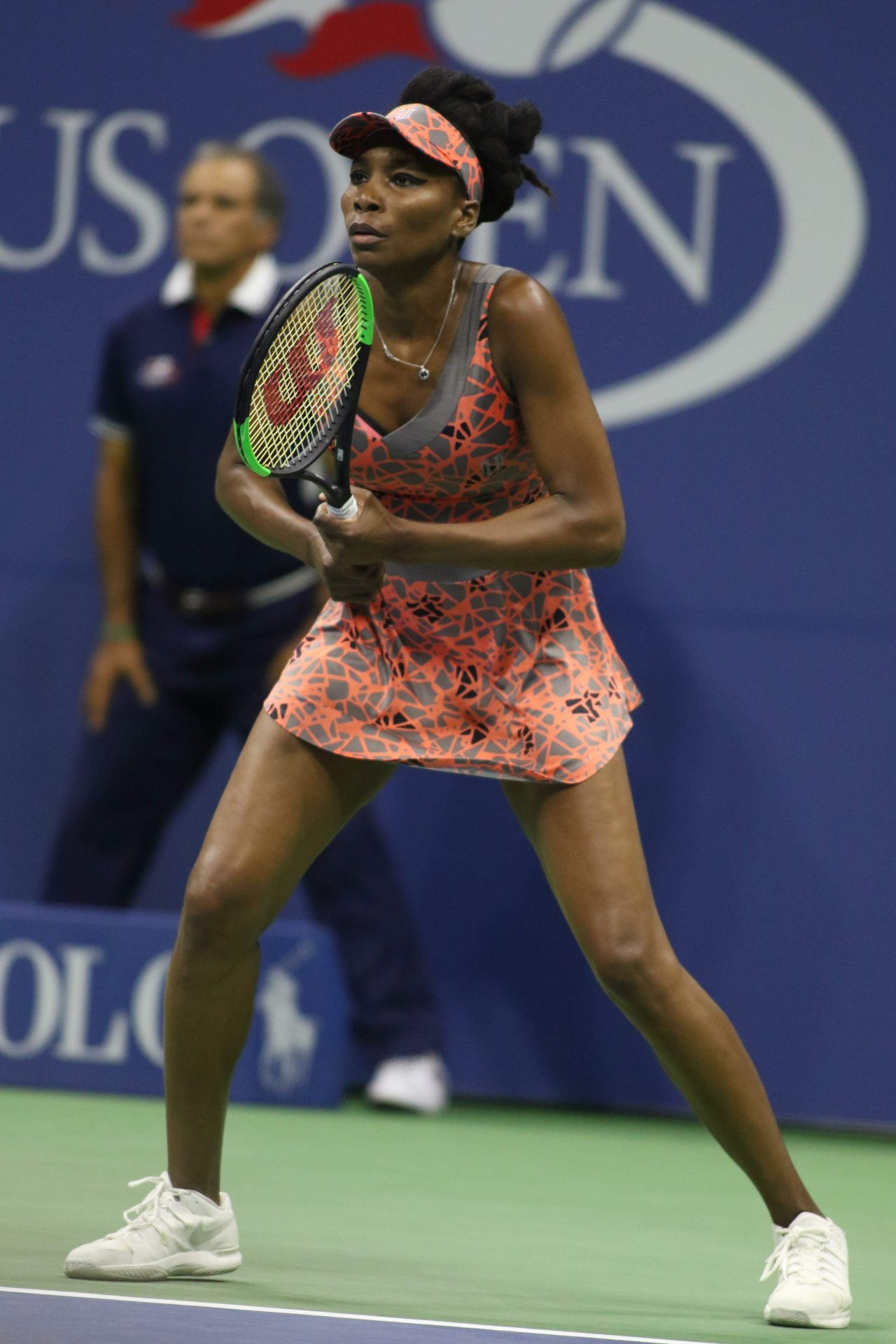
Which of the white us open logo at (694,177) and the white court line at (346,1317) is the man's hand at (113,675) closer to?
the white us open logo at (694,177)

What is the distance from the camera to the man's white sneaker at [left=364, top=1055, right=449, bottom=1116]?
5438mm

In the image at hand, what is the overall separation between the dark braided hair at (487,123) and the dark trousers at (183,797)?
224cm

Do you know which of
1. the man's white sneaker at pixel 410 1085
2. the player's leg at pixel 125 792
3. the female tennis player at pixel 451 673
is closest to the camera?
the female tennis player at pixel 451 673

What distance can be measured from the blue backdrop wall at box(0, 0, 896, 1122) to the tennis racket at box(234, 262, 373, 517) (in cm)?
241

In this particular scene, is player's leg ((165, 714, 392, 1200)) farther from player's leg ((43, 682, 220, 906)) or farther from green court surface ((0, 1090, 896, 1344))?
player's leg ((43, 682, 220, 906))

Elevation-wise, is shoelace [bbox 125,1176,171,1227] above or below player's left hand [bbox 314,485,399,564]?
below

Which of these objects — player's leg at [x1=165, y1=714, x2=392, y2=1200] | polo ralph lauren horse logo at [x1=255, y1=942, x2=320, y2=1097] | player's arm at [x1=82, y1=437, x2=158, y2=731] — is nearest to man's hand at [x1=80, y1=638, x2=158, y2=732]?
player's arm at [x1=82, y1=437, x2=158, y2=731]

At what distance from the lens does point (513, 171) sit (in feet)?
11.1

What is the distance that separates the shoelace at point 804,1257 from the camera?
3.19 meters

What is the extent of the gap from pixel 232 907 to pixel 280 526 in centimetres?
55

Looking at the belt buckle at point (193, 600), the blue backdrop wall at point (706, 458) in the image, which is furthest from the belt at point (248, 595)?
the blue backdrop wall at point (706, 458)

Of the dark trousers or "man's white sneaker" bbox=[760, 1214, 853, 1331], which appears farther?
the dark trousers

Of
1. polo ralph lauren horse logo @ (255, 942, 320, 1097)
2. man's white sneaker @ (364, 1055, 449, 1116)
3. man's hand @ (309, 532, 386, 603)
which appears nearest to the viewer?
man's hand @ (309, 532, 386, 603)

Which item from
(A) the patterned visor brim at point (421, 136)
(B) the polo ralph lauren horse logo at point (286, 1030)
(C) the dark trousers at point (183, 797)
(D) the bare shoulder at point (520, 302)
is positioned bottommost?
(B) the polo ralph lauren horse logo at point (286, 1030)
